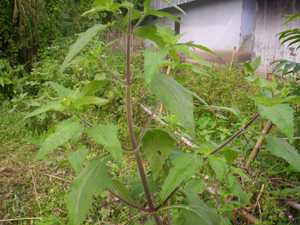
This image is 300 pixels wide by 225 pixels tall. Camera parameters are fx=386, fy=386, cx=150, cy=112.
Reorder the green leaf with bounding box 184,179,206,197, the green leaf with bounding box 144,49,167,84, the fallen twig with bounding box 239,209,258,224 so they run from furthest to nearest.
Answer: the fallen twig with bounding box 239,209,258,224, the green leaf with bounding box 184,179,206,197, the green leaf with bounding box 144,49,167,84

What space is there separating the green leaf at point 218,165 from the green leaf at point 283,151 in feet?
0.47

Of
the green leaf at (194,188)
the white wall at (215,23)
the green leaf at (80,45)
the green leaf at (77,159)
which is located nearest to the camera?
the green leaf at (80,45)

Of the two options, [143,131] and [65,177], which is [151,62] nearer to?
[143,131]

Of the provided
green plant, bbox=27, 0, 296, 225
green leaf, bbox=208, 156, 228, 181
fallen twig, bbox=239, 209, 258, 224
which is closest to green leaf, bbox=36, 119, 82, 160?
green plant, bbox=27, 0, 296, 225

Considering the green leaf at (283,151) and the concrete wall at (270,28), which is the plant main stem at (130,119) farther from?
the concrete wall at (270,28)

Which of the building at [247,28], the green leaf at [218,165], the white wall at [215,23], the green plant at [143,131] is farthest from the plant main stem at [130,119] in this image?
the white wall at [215,23]

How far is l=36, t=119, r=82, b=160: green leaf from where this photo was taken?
926 mm

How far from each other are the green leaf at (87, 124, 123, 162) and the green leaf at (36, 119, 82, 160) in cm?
4

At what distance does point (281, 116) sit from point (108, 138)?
Result: 44 cm

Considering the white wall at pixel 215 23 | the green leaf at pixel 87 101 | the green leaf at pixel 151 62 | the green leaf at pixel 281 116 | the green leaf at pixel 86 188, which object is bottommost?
the white wall at pixel 215 23

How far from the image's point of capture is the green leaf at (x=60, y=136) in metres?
0.93

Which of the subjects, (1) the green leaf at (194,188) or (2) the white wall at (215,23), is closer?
(1) the green leaf at (194,188)

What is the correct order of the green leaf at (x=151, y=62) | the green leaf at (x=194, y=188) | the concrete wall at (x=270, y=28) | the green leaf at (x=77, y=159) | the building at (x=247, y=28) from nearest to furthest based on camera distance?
the green leaf at (x=151, y=62) → the green leaf at (x=77, y=159) → the green leaf at (x=194, y=188) → the concrete wall at (x=270, y=28) → the building at (x=247, y=28)

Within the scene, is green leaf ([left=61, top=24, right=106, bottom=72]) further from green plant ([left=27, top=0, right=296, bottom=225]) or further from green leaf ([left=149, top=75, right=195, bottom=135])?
green leaf ([left=149, top=75, right=195, bottom=135])
